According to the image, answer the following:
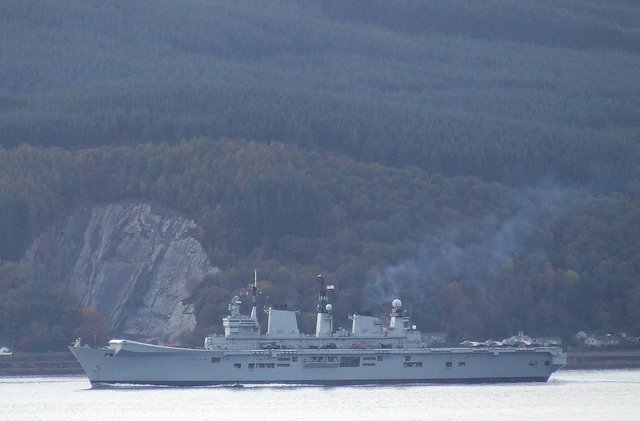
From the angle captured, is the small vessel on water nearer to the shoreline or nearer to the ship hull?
the ship hull

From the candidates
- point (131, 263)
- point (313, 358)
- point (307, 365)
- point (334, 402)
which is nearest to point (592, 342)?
point (313, 358)

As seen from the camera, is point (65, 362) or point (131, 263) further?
point (131, 263)

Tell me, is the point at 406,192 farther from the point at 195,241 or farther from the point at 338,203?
the point at 195,241

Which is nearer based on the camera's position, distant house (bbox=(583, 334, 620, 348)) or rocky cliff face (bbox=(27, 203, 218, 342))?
distant house (bbox=(583, 334, 620, 348))

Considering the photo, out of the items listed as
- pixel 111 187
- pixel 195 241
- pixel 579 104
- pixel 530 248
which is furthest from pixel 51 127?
pixel 579 104

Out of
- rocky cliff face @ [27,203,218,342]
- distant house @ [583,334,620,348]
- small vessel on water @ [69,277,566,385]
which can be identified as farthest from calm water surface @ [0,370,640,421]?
rocky cliff face @ [27,203,218,342]

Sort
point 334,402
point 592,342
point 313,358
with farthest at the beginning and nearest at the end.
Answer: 1. point 592,342
2. point 313,358
3. point 334,402

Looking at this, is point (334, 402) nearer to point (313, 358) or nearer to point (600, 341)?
point (313, 358)
